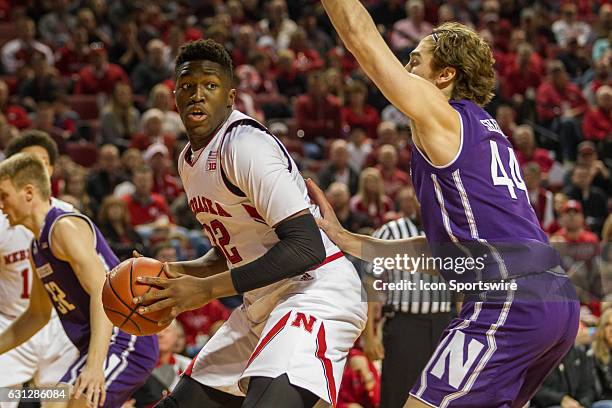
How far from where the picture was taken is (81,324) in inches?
194

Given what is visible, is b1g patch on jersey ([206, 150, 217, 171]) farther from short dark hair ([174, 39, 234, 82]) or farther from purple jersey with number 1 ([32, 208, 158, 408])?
purple jersey with number 1 ([32, 208, 158, 408])

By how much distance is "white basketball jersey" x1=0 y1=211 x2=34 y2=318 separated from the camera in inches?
241

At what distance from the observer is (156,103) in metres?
12.1

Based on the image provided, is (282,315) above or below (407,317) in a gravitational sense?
above

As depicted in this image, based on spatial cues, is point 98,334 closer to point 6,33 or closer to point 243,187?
point 243,187

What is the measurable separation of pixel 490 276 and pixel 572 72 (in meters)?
12.7

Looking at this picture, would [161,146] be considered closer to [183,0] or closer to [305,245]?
[183,0]

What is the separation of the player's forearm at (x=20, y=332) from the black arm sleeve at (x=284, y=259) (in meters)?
1.94

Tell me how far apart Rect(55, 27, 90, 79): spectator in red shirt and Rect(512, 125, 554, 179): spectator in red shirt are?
5922 mm

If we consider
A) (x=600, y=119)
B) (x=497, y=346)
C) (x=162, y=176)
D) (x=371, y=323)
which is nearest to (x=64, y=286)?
(x=497, y=346)

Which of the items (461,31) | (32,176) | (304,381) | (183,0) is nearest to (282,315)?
(304,381)

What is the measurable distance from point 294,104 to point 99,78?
2619 millimetres

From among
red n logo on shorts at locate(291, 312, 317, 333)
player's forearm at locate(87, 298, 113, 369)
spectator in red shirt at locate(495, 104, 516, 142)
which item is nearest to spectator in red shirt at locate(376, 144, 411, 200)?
spectator in red shirt at locate(495, 104, 516, 142)

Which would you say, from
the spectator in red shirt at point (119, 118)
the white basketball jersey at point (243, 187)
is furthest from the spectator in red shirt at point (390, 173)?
the white basketball jersey at point (243, 187)
